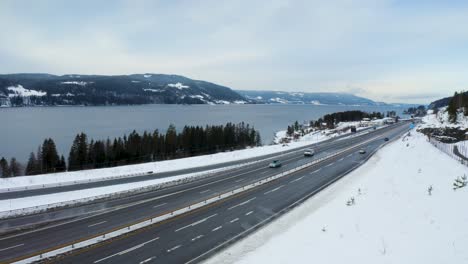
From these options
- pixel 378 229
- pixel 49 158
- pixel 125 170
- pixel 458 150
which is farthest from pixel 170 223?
pixel 49 158

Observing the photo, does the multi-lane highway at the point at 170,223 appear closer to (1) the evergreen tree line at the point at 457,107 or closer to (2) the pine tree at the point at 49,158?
(2) the pine tree at the point at 49,158

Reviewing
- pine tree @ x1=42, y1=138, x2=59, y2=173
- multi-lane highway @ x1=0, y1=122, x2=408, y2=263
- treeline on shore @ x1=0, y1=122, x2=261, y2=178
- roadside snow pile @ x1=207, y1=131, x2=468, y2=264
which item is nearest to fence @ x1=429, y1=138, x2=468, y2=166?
roadside snow pile @ x1=207, y1=131, x2=468, y2=264

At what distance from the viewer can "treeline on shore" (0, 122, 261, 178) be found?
63906 millimetres

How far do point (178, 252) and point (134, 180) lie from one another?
2252 cm

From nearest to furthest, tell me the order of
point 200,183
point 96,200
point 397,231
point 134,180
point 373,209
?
point 397,231 < point 373,209 < point 96,200 < point 200,183 < point 134,180

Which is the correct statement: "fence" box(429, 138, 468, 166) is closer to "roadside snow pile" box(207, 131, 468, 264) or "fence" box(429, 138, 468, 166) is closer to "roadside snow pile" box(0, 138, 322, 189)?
"roadside snow pile" box(207, 131, 468, 264)

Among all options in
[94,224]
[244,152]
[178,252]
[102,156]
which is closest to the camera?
[178,252]

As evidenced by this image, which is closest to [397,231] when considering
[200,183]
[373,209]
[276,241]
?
[373,209]

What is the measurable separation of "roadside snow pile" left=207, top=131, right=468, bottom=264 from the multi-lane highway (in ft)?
5.63

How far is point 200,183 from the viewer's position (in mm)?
33656

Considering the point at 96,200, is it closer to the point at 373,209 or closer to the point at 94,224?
the point at 94,224

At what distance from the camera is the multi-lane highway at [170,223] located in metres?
16.0

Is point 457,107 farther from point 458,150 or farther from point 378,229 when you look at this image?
Answer: point 378,229

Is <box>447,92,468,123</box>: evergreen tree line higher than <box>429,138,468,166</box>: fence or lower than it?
higher
